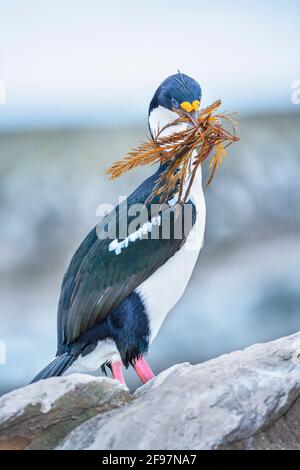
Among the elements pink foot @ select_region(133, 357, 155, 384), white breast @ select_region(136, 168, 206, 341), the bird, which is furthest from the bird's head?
pink foot @ select_region(133, 357, 155, 384)

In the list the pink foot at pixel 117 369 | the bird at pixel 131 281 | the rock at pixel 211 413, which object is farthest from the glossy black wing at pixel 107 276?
the rock at pixel 211 413

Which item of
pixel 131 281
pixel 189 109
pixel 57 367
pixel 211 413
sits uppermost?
pixel 189 109

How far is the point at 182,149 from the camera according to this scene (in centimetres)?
176

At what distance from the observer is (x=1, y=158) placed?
11.2 ft

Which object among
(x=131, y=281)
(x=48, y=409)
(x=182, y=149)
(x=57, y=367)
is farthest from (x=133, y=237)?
(x=48, y=409)

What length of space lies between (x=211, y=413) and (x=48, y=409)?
33 centimetres

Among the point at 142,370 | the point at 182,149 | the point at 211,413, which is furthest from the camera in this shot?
the point at 142,370

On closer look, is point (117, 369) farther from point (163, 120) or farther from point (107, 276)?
point (163, 120)

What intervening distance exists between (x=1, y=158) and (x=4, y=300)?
0.69 meters

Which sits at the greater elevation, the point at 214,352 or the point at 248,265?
the point at 248,265

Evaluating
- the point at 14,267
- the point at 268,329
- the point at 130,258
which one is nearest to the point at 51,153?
the point at 14,267

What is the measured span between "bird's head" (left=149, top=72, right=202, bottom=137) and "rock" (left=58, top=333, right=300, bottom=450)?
58cm

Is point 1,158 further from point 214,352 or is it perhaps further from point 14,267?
point 214,352

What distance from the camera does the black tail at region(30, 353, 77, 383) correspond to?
5.87 ft
